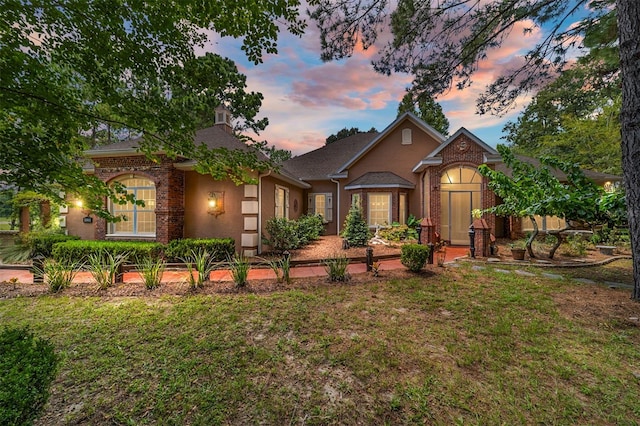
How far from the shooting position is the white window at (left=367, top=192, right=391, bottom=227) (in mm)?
13211

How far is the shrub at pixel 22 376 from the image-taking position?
66.1 inches

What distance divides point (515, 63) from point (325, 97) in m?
7.46

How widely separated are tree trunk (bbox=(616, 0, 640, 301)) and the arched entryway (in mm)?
6894

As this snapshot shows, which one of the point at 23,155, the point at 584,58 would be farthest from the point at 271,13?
the point at 584,58

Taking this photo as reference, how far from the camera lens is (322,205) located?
15.8 m

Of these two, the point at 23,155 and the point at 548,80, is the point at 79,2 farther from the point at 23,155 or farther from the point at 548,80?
the point at 548,80

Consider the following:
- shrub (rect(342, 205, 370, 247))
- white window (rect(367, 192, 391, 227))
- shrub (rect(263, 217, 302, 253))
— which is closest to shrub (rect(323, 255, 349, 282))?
shrub (rect(263, 217, 302, 253))

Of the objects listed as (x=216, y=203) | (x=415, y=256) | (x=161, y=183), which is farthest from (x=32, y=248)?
(x=415, y=256)

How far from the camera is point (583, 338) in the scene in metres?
3.69

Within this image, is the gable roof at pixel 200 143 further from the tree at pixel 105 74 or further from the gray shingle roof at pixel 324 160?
the gray shingle roof at pixel 324 160

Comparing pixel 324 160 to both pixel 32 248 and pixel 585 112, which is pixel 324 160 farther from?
pixel 585 112

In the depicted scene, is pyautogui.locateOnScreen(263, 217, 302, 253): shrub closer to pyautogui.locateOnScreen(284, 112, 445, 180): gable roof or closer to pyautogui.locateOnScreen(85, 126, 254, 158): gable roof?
pyautogui.locateOnScreen(85, 126, 254, 158): gable roof

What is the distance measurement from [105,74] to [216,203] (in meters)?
6.23

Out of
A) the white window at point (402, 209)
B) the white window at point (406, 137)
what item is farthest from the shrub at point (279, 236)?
the white window at point (406, 137)
